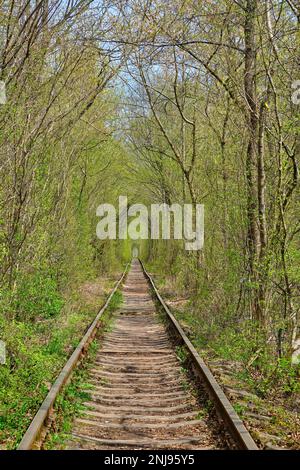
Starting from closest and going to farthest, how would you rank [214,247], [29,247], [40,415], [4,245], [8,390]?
[40,415], [8,390], [4,245], [29,247], [214,247]

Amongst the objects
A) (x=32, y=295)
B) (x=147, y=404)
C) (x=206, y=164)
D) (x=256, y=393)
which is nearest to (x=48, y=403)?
(x=147, y=404)

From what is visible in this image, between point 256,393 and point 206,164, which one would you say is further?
point 206,164

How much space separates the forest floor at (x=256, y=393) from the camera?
195 inches

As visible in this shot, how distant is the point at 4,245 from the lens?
23.0 feet

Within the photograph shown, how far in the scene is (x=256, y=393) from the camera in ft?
21.6

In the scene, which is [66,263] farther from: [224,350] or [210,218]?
[224,350]

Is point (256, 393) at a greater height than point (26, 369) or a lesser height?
lesser

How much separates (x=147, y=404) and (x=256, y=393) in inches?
53.2

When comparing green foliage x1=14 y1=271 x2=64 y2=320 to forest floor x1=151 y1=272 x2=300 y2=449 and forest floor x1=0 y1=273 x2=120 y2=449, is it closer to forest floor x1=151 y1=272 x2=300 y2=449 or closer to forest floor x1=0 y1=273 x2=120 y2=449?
forest floor x1=0 y1=273 x2=120 y2=449

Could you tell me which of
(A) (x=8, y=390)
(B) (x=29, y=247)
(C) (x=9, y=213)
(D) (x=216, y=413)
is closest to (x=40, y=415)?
(A) (x=8, y=390)

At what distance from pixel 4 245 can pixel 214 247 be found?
6774 millimetres

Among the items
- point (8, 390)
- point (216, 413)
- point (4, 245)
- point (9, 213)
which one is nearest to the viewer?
point (216, 413)

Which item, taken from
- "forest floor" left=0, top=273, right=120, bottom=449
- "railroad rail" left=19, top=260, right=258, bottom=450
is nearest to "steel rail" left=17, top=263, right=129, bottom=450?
"railroad rail" left=19, top=260, right=258, bottom=450

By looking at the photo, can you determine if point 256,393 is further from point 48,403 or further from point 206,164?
point 206,164
